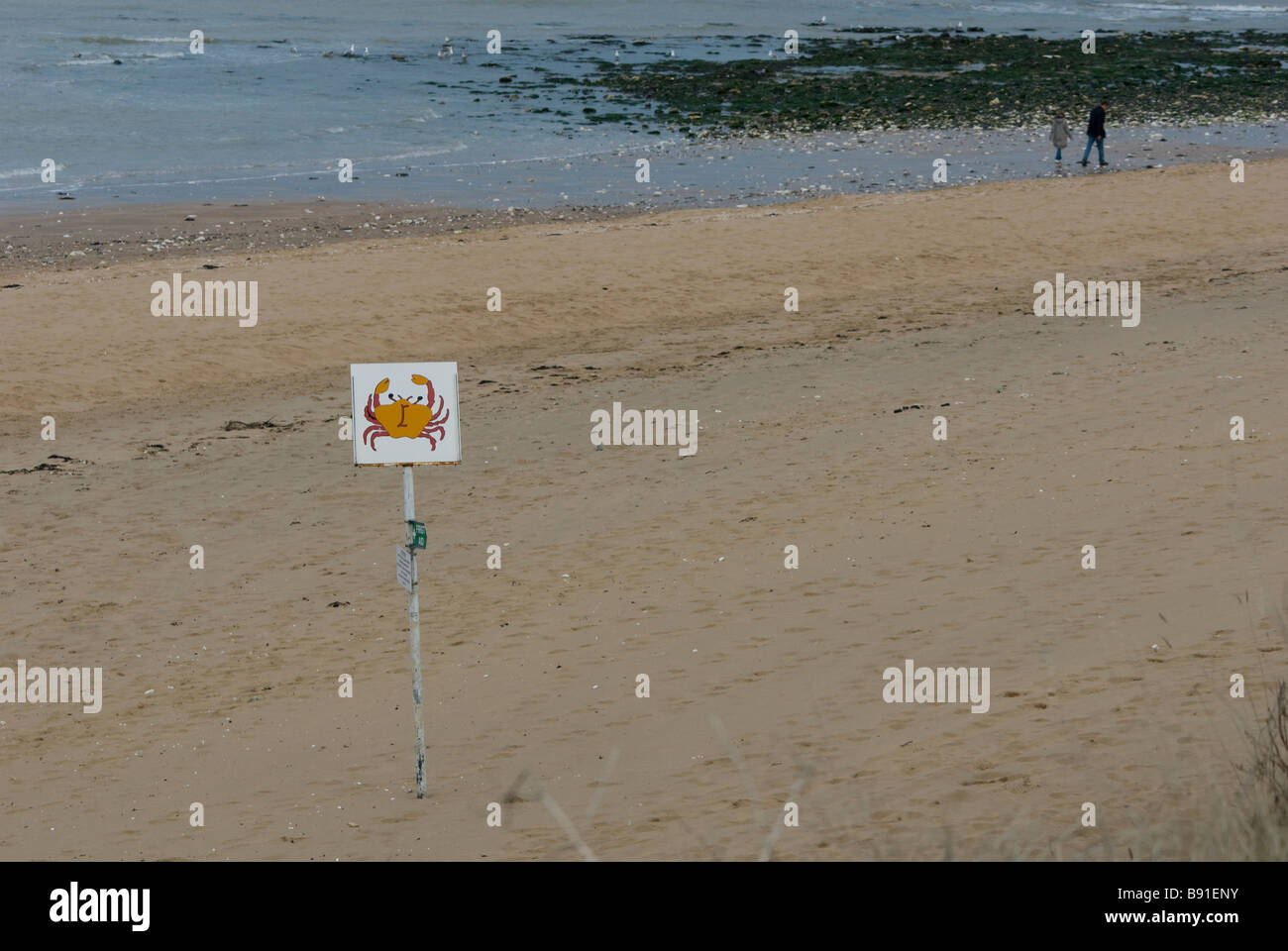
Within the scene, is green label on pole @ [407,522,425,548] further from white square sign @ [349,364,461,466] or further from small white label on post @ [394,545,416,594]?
white square sign @ [349,364,461,466]

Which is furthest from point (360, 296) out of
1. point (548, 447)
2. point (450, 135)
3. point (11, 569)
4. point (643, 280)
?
point (450, 135)

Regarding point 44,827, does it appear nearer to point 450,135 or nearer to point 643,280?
point 643,280

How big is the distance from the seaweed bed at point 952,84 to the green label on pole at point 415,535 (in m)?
34.7

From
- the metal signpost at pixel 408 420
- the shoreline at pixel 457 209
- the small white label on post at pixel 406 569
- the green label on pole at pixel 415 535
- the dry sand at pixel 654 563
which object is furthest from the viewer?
the shoreline at pixel 457 209

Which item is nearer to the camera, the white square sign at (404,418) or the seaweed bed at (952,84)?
the white square sign at (404,418)

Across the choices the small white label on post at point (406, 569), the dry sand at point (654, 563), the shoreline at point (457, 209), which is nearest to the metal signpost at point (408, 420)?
the small white label on post at point (406, 569)

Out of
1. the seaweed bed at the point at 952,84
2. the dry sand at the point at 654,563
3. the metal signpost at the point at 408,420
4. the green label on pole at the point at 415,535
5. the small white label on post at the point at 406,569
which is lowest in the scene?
the dry sand at the point at 654,563

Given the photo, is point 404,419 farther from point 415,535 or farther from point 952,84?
point 952,84

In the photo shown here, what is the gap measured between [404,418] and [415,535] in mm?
675

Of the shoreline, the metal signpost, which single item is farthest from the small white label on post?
the shoreline

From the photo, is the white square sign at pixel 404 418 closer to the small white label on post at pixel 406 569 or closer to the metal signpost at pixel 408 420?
the metal signpost at pixel 408 420

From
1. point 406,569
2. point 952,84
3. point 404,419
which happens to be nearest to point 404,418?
point 404,419

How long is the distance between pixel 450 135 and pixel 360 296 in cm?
2165

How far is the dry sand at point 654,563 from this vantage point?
841cm
